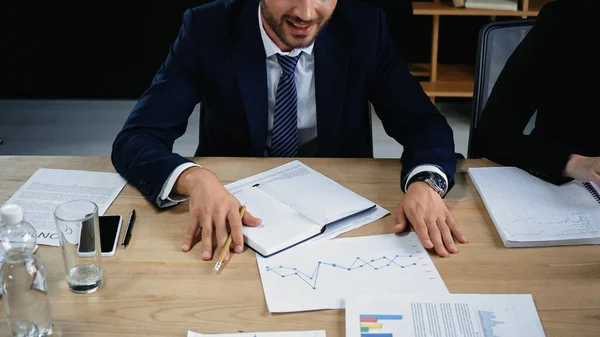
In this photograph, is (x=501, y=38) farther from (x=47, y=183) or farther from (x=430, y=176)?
(x=47, y=183)

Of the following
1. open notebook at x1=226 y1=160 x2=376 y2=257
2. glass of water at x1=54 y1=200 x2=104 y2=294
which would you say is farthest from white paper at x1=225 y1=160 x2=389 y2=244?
glass of water at x1=54 y1=200 x2=104 y2=294

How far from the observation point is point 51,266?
3.86 ft

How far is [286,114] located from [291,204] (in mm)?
428

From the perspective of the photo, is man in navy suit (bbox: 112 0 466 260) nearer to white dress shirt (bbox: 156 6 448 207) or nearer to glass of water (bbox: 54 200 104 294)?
white dress shirt (bbox: 156 6 448 207)

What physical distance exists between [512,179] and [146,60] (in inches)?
117

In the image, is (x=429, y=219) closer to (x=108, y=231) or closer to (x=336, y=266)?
(x=336, y=266)

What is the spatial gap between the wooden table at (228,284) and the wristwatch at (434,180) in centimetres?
4

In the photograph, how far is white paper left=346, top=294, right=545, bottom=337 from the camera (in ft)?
3.30

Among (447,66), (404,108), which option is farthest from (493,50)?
(447,66)

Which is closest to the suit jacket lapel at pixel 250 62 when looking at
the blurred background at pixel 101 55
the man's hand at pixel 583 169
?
the man's hand at pixel 583 169

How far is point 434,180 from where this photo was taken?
1.40 metres

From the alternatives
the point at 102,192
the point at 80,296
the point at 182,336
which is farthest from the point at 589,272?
the point at 102,192

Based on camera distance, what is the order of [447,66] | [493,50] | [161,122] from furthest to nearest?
[447,66] → [493,50] → [161,122]

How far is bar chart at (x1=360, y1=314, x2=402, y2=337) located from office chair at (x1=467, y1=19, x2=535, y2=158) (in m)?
0.77
